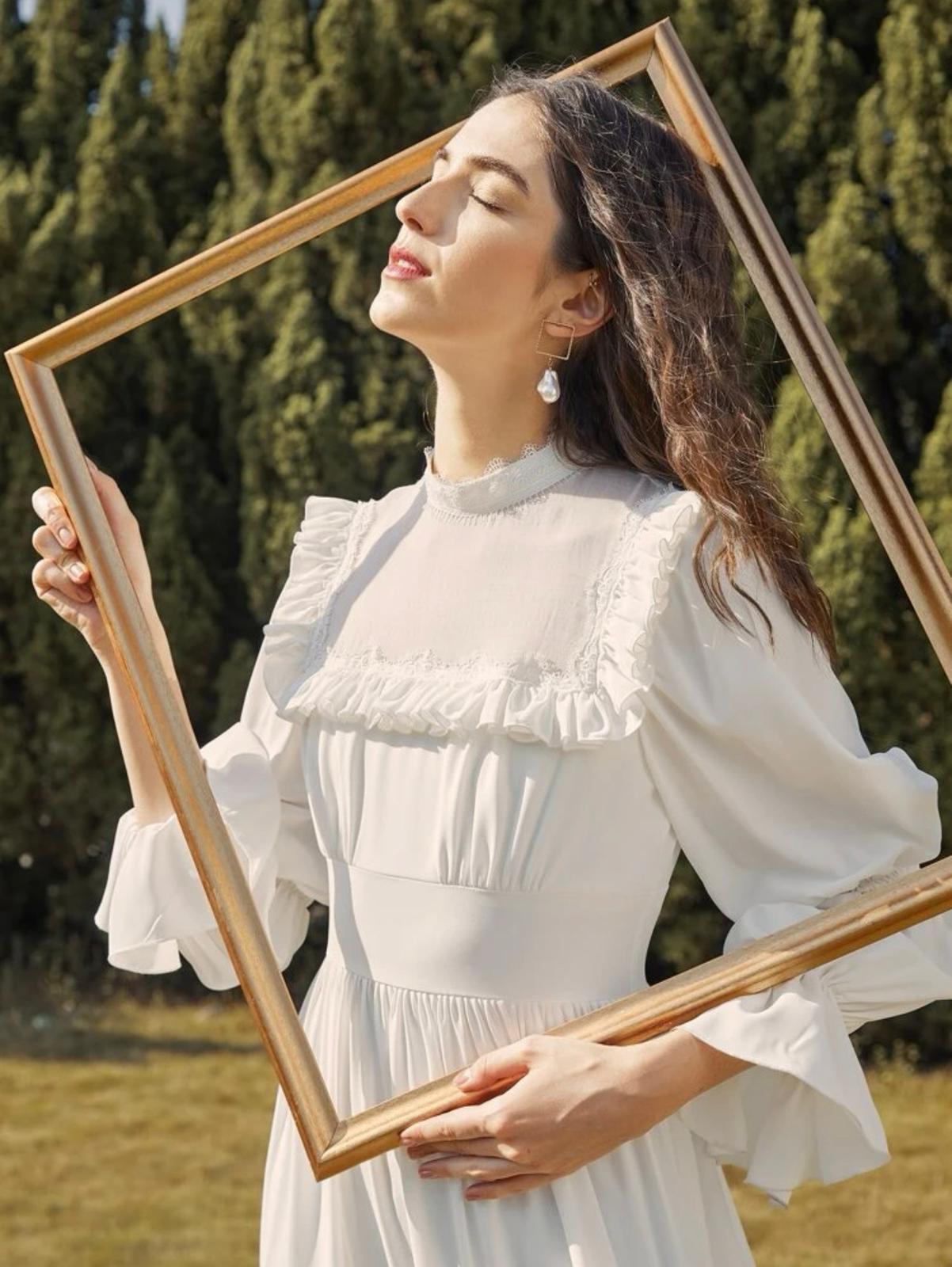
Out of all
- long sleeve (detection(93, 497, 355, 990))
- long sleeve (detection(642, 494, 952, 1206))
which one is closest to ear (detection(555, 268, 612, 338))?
long sleeve (detection(642, 494, 952, 1206))

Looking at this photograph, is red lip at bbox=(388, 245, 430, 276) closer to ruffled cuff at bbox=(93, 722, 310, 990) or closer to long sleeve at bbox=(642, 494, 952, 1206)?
long sleeve at bbox=(642, 494, 952, 1206)

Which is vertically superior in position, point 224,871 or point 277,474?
point 277,474

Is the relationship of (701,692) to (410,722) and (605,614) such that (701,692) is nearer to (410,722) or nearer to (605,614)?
(605,614)

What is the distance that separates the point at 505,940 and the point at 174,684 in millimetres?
380

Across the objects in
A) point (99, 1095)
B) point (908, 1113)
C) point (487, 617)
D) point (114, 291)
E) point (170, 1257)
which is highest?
point (114, 291)

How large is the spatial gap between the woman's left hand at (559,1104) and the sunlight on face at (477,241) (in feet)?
2.09

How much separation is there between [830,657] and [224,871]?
1.94 ft

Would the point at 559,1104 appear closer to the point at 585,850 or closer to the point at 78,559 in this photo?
the point at 585,850

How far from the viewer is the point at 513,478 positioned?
1534mm

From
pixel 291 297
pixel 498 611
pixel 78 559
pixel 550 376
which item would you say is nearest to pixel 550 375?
pixel 550 376

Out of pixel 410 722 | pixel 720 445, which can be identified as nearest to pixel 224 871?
pixel 410 722

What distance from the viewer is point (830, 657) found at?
1.49m

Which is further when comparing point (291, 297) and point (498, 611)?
point (291, 297)

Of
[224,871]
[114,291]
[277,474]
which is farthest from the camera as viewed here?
[114,291]
